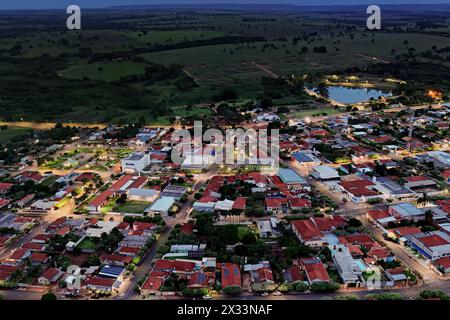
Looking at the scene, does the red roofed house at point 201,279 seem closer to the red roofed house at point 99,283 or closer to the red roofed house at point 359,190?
the red roofed house at point 99,283

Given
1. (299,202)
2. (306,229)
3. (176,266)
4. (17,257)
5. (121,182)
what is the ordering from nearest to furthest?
(176,266), (17,257), (306,229), (299,202), (121,182)

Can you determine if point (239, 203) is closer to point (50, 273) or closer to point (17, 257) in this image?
point (50, 273)

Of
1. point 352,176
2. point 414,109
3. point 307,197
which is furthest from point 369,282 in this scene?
point 414,109

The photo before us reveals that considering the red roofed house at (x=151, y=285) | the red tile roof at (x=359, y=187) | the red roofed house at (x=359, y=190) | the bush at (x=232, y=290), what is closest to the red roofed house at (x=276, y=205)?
the red roofed house at (x=359, y=190)

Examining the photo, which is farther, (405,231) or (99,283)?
(405,231)

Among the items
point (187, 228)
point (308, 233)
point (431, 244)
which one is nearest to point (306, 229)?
point (308, 233)

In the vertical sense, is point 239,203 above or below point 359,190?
below

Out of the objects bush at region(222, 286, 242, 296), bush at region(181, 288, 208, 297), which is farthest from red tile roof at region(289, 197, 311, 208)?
bush at region(181, 288, 208, 297)
